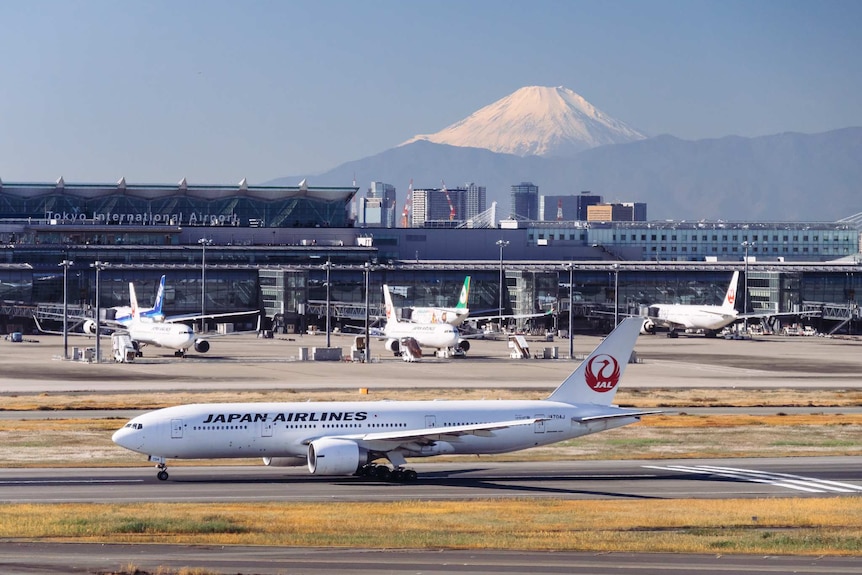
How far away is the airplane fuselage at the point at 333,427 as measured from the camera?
6219 centimetres

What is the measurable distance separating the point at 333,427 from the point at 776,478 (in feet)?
72.7

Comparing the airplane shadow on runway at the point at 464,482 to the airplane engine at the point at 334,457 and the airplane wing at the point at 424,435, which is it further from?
the airplane wing at the point at 424,435

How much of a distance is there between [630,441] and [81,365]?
74.8 m

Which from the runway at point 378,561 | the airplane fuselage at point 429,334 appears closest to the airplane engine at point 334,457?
the runway at point 378,561

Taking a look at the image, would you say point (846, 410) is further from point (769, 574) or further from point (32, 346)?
point (32, 346)

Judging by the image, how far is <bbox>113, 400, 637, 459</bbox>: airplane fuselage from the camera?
62.2m

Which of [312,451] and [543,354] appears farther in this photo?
[543,354]

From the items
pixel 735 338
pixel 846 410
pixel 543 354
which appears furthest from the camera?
pixel 735 338

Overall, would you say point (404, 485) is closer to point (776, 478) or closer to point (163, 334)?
point (776, 478)

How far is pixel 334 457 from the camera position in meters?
61.7

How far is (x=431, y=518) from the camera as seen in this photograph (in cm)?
5138

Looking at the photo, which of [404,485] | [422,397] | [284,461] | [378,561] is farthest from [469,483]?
[422,397]

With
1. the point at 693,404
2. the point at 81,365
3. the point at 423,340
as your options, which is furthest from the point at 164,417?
the point at 423,340

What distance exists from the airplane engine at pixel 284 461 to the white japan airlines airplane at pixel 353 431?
0.16 ft
